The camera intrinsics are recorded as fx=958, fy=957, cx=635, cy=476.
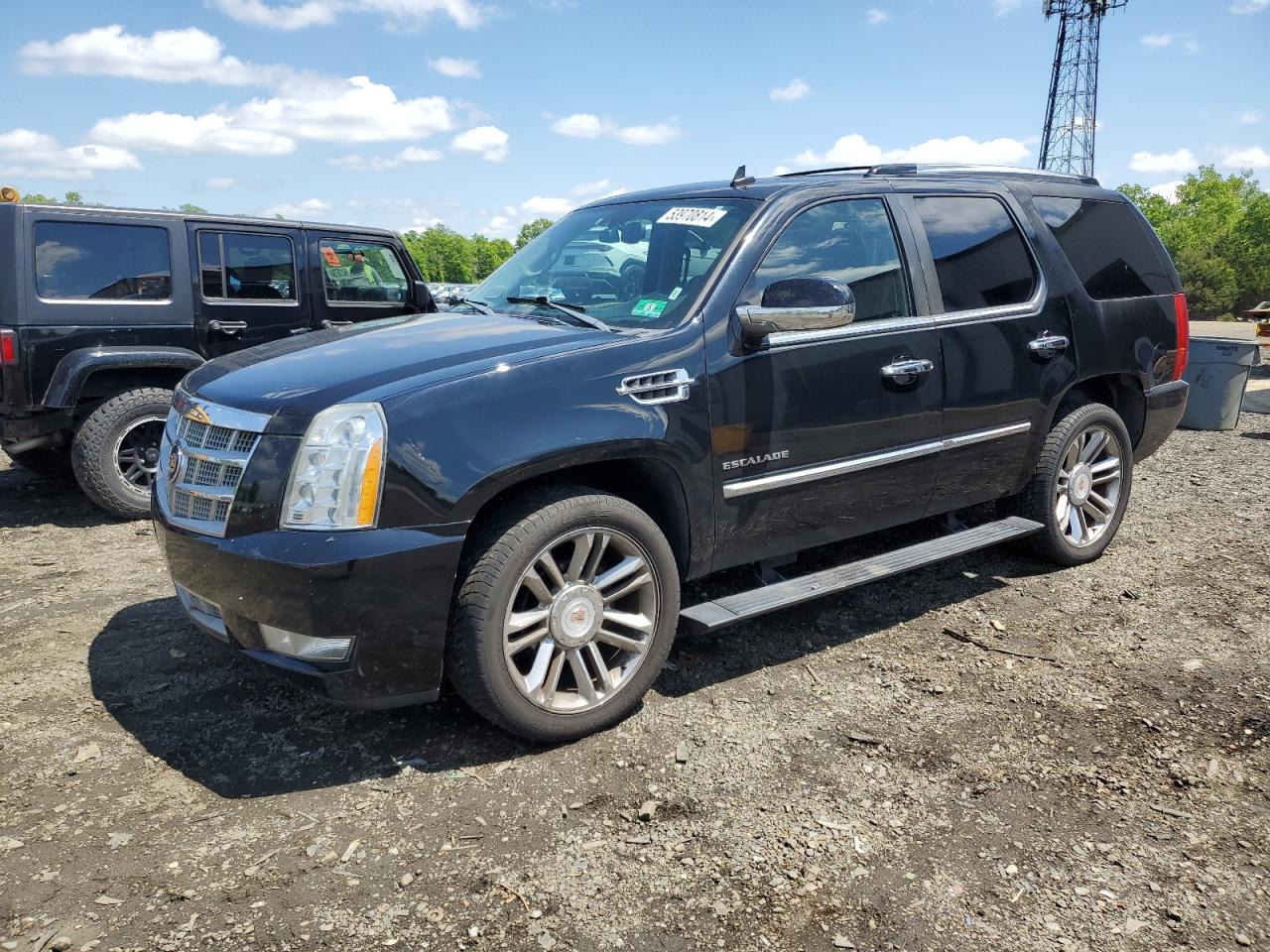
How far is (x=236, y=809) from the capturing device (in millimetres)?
2922

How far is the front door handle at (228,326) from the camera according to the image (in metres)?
6.79

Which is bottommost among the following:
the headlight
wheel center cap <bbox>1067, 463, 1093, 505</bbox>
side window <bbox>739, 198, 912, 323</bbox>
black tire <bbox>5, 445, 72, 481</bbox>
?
black tire <bbox>5, 445, 72, 481</bbox>

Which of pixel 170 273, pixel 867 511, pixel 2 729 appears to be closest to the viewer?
pixel 2 729

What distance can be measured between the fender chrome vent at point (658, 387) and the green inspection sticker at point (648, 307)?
0.32m

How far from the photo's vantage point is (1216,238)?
62094 mm

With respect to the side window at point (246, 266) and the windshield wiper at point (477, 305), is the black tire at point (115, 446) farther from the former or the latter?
the windshield wiper at point (477, 305)

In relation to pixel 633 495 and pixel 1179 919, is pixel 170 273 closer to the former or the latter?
pixel 633 495

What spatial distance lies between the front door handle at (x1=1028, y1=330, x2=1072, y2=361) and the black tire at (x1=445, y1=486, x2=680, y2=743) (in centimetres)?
235

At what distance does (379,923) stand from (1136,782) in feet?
7.77

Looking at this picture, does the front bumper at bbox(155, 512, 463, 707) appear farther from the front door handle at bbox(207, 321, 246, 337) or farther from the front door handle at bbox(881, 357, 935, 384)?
the front door handle at bbox(207, 321, 246, 337)

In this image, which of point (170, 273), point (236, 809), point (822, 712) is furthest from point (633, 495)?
point (170, 273)

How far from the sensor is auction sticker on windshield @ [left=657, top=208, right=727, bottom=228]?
3.94 metres

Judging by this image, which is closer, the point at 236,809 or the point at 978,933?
the point at 978,933

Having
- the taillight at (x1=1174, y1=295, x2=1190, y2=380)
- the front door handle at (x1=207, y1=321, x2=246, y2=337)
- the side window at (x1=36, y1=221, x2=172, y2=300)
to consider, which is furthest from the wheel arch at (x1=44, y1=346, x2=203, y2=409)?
the taillight at (x1=1174, y1=295, x2=1190, y2=380)
